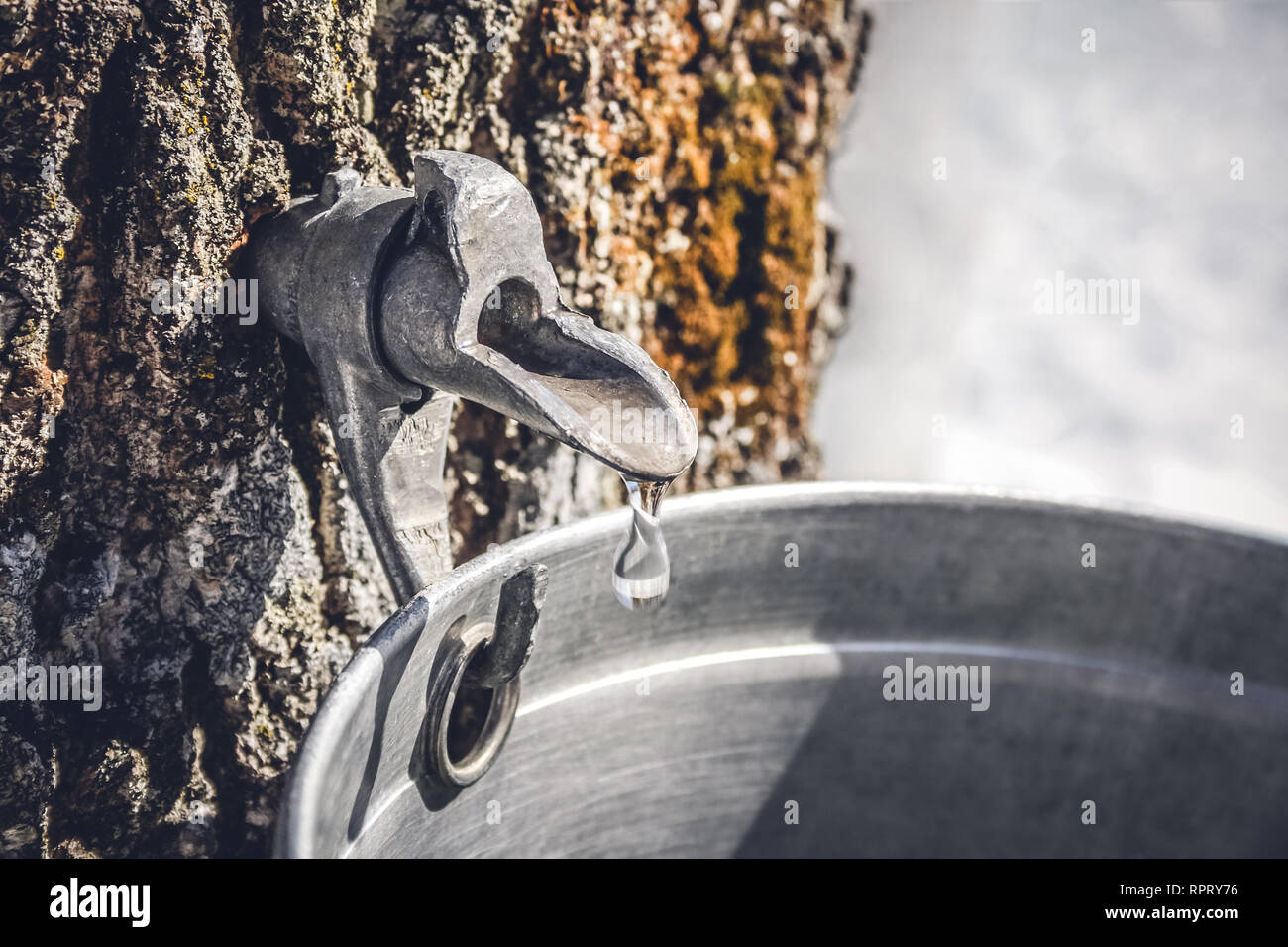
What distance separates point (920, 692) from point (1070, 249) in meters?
1.21


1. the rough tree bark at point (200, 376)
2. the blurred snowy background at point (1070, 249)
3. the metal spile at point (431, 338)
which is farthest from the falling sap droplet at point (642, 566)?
the blurred snowy background at point (1070, 249)

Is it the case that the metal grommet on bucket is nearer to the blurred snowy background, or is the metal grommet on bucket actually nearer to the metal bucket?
the metal bucket

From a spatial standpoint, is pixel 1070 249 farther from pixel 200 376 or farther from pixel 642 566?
pixel 200 376

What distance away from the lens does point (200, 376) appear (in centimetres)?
116

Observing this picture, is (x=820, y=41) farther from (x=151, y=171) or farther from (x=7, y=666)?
(x=7, y=666)

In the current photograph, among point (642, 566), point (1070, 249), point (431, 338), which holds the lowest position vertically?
point (642, 566)

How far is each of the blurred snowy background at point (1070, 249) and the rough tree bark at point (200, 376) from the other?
0.76m

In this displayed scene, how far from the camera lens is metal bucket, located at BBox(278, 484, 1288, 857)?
53.8 inches

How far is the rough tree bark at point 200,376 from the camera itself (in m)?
1.07

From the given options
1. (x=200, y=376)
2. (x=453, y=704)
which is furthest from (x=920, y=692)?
(x=200, y=376)

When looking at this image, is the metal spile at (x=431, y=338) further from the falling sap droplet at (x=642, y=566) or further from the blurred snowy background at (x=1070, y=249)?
the blurred snowy background at (x=1070, y=249)

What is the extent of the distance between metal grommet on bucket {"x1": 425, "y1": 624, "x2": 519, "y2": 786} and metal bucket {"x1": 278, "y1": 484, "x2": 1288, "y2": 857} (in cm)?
13

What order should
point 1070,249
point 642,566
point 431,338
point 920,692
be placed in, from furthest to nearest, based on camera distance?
point 1070,249
point 920,692
point 642,566
point 431,338
